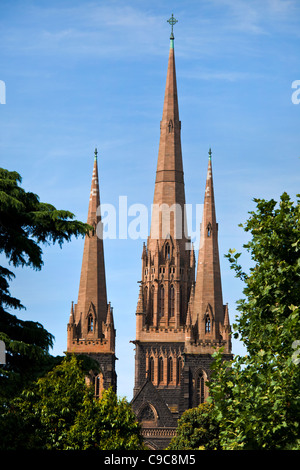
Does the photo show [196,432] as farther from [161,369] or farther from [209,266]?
[209,266]

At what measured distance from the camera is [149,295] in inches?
4370

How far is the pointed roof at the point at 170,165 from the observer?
11344cm

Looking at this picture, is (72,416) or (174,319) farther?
(174,319)

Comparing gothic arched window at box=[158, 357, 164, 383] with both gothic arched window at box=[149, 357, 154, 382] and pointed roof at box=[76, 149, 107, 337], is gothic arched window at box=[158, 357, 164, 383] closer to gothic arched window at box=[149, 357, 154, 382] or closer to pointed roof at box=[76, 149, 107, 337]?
gothic arched window at box=[149, 357, 154, 382]

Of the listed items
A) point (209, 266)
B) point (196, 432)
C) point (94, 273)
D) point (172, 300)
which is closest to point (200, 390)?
point (172, 300)

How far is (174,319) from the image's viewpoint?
110 m

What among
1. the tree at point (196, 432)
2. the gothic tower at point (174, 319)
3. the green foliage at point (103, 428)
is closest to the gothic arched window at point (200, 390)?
the gothic tower at point (174, 319)

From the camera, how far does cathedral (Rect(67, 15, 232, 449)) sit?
106m

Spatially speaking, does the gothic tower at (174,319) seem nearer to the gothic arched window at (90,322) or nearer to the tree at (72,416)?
the gothic arched window at (90,322)

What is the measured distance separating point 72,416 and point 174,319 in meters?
58.0
